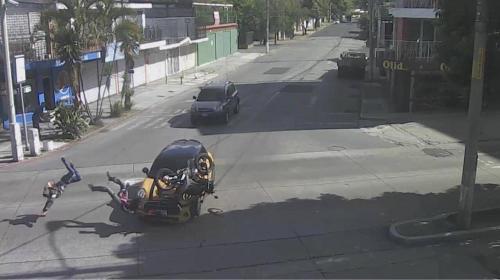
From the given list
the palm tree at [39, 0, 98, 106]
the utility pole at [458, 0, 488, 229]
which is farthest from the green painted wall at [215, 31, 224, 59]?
the utility pole at [458, 0, 488, 229]

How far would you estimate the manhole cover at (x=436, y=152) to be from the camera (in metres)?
19.1

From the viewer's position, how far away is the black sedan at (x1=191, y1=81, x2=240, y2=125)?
25453mm

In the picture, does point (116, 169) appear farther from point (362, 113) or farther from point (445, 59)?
point (362, 113)

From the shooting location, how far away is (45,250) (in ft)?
36.3

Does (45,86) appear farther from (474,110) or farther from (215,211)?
(474,110)

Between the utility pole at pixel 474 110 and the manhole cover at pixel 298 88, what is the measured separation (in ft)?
85.9

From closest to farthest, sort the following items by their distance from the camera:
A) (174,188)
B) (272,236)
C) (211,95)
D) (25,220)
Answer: (272,236) → (174,188) → (25,220) → (211,95)

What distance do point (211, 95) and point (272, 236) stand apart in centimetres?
1588

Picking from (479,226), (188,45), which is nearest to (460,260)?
(479,226)

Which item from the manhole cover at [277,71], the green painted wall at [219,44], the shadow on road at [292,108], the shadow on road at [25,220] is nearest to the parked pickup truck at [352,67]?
the shadow on road at [292,108]

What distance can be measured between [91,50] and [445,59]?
21.4 meters

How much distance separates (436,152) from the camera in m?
19.6

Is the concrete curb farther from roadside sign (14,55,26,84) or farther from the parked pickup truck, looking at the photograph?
the parked pickup truck

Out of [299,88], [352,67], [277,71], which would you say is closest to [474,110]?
[299,88]
